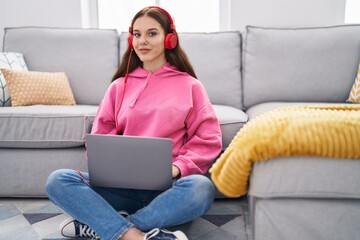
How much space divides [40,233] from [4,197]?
466 millimetres

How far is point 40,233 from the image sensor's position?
4.01ft

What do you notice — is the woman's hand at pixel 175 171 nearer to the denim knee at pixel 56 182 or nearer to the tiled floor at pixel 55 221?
the tiled floor at pixel 55 221

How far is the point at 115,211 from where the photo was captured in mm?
1053

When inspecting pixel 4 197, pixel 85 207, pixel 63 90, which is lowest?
pixel 4 197

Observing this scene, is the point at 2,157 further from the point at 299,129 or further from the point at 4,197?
→ the point at 299,129

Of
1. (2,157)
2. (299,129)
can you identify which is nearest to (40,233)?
(2,157)

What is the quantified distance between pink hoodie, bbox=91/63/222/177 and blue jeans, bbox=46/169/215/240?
114 millimetres

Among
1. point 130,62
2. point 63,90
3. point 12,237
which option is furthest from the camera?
point 63,90

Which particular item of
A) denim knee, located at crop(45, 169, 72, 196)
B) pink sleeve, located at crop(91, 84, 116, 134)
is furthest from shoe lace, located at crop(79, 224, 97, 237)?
pink sleeve, located at crop(91, 84, 116, 134)

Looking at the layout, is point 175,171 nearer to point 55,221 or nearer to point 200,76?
point 55,221

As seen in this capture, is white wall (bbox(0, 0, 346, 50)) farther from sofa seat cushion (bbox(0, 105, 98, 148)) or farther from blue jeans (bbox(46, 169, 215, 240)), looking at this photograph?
blue jeans (bbox(46, 169, 215, 240))

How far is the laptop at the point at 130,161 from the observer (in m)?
0.97

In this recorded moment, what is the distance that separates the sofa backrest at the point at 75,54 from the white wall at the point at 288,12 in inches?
36.1

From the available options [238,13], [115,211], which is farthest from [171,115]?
[238,13]
